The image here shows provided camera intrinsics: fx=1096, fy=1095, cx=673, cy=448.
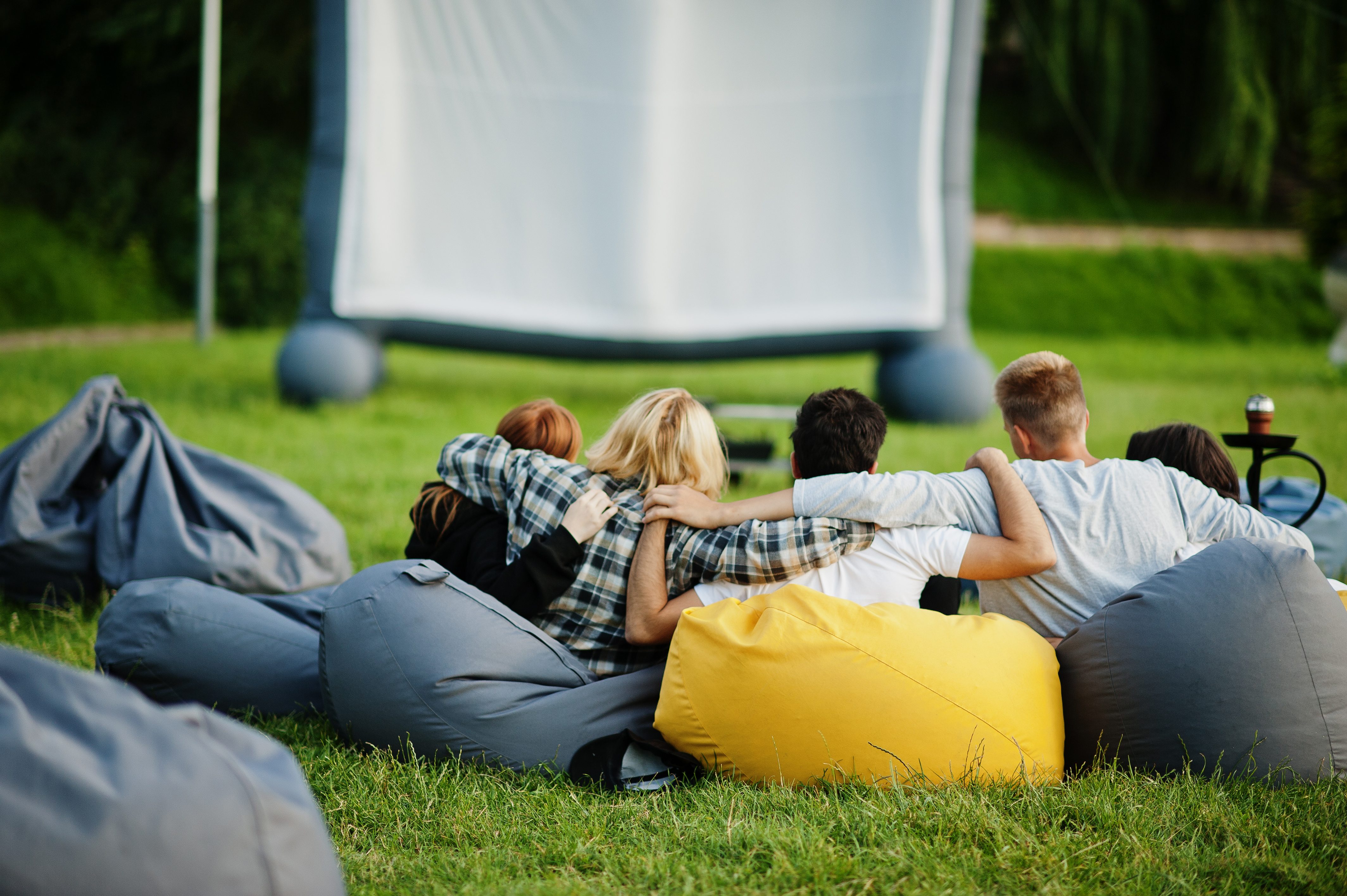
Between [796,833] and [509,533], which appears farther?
[509,533]

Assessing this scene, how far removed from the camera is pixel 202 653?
3.01m

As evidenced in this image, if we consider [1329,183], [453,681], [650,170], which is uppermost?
[1329,183]

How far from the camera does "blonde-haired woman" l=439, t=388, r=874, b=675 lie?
2.65 meters

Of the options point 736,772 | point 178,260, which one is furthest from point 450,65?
point 178,260

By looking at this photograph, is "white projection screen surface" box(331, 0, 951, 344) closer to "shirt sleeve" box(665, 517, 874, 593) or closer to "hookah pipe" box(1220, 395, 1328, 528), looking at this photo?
"hookah pipe" box(1220, 395, 1328, 528)

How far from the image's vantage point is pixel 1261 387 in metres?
10.8

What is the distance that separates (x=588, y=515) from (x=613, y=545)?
10cm

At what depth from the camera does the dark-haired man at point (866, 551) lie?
8.63 feet

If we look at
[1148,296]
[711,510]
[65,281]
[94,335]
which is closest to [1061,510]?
[711,510]

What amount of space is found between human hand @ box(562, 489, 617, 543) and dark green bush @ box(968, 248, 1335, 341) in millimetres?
17137

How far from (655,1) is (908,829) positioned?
702cm

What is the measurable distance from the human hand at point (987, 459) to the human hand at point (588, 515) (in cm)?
91

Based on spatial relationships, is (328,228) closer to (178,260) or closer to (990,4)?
(178,260)

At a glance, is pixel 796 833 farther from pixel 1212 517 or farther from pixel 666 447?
pixel 1212 517
